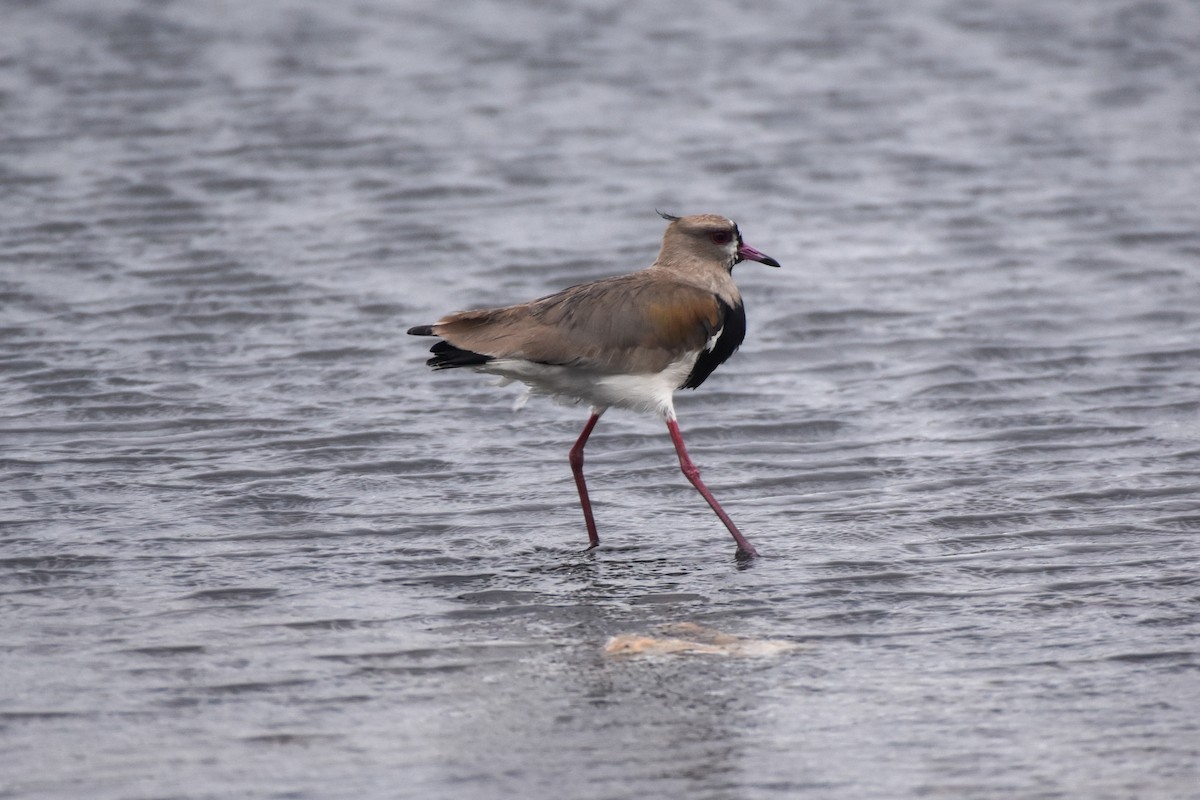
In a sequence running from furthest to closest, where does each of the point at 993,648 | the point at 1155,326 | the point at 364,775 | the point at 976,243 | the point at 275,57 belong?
the point at 275,57 → the point at 976,243 → the point at 1155,326 → the point at 993,648 → the point at 364,775

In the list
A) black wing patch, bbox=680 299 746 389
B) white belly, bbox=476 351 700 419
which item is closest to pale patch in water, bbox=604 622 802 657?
white belly, bbox=476 351 700 419

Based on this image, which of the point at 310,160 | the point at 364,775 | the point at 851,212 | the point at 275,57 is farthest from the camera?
the point at 275,57

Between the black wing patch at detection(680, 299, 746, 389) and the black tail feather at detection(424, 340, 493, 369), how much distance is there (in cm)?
109

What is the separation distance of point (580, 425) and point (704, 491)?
174 centimetres

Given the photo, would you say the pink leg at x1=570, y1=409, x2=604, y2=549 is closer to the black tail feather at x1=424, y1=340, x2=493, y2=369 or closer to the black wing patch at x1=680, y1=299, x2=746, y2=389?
the black wing patch at x1=680, y1=299, x2=746, y2=389

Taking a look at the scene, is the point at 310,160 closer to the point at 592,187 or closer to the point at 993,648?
the point at 592,187

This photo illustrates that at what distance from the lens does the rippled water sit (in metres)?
5.97

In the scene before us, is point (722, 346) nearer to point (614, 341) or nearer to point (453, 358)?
point (614, 341)

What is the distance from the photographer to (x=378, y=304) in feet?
37.9

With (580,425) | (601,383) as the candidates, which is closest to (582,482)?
(601,383)

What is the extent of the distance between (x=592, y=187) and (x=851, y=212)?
2.10m

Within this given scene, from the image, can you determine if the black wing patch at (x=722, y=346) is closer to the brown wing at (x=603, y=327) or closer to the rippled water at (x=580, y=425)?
the brown wing at (x=603, y=327)

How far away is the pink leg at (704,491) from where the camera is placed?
7703 millimetres

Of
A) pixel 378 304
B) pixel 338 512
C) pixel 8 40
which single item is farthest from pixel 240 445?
pixel 8 40
